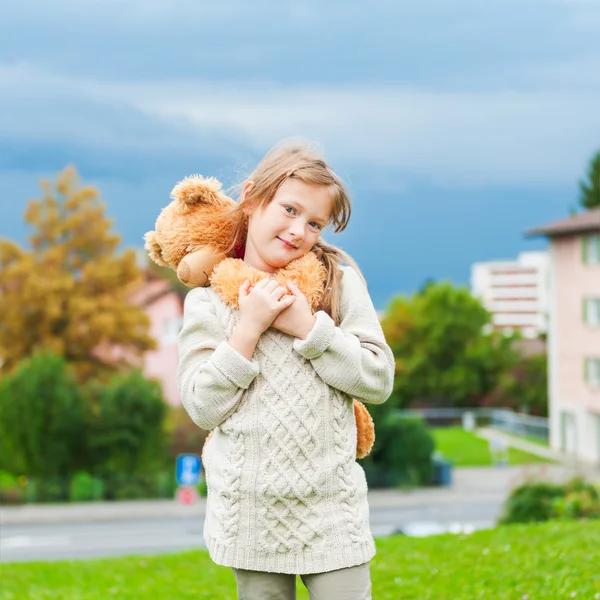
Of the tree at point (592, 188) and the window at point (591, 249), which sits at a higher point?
the tree at point (592, 188)

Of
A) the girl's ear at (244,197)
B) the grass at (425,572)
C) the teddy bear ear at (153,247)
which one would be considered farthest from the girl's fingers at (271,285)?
the grass at (425,572)

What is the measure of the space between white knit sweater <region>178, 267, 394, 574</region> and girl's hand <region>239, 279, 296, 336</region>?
0.31ft

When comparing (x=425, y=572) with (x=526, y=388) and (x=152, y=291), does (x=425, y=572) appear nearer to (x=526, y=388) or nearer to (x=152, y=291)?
(x=152, y=291)

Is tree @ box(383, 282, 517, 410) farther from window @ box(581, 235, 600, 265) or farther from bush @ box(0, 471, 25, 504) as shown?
bush @ box(0, 471, 25, 504)

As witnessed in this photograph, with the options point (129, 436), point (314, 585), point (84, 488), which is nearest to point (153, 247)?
point (314, 585)

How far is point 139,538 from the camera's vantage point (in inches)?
930

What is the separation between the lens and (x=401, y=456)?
3138 centimetres

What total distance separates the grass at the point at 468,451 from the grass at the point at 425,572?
27166mm

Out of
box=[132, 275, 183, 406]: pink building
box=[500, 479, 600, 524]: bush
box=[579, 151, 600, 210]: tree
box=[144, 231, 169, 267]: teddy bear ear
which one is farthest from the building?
box=[144, 231, 169, 267]: teddy bear ear

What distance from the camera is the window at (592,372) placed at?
3925 centimetres

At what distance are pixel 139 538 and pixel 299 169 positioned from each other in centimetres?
2181

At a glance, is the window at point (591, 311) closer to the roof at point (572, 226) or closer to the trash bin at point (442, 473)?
the roof at point (572, 226)

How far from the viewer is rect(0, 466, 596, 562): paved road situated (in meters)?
22.3

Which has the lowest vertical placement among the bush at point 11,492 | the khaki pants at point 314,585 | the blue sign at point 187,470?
the bush at point 11,492
